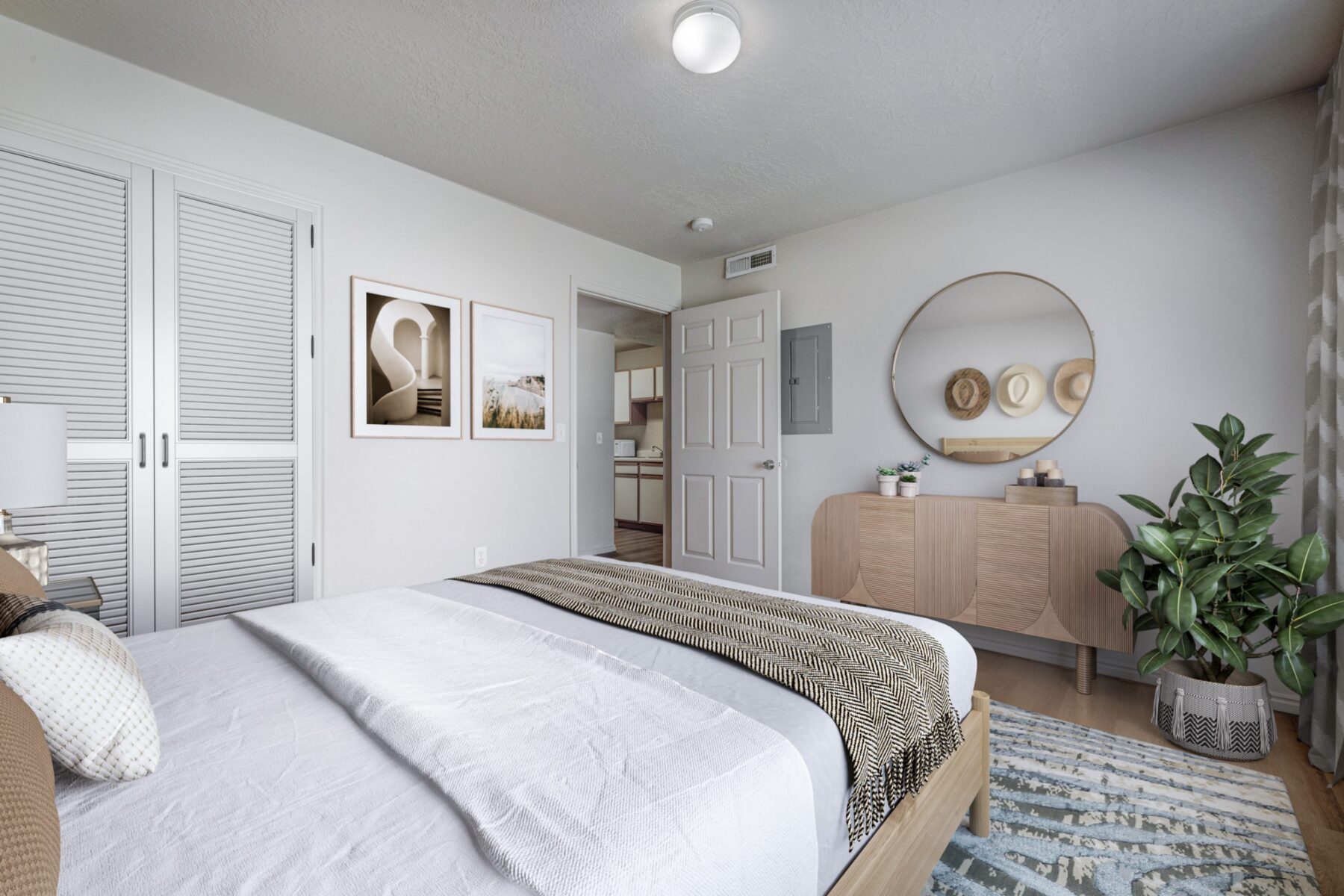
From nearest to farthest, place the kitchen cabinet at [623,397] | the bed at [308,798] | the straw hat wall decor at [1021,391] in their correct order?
the bed at [308,798]
the straw hat wall decor at [1021,391]
the kitchen cabinet at [623,397]

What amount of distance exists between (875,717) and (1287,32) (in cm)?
277

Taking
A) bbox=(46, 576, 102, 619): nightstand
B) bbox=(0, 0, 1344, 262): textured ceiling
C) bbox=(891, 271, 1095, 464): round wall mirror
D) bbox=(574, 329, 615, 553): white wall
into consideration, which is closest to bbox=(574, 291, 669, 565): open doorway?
bbox=(574, 329, 615, 553): white wall

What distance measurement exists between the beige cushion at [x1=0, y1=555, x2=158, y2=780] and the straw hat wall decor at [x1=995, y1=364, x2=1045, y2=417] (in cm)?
343

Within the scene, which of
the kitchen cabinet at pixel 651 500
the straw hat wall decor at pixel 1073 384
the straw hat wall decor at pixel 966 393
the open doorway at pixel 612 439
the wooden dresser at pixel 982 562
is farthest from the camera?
the kitchen cabinet at pixel 651 500

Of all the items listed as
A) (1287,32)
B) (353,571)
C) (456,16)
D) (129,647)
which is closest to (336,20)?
(456,16)

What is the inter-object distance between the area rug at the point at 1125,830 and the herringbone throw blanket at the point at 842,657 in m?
0.52

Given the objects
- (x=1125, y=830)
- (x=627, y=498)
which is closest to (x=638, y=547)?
(x=627, y=498)

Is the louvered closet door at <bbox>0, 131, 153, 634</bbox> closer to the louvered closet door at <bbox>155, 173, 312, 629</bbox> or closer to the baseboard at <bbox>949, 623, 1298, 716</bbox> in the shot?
the louvered closet door at <bbox>155, 173, 312, 629</bbox>

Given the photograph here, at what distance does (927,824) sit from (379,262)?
3.14m

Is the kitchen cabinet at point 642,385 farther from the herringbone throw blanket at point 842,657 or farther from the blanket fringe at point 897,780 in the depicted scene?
the blanket fringe at point 897,780

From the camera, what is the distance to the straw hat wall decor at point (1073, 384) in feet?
9.66

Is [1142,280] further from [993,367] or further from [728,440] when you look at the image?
[728,440]

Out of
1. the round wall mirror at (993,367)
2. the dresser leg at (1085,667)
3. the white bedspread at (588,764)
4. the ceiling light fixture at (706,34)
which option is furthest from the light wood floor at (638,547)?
the white bedspread at (588,764)

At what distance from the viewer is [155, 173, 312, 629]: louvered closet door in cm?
242
